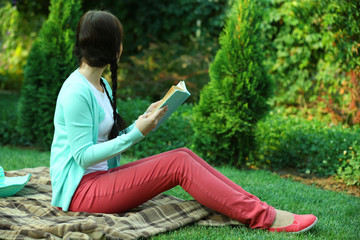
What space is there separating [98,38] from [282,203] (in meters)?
2.07

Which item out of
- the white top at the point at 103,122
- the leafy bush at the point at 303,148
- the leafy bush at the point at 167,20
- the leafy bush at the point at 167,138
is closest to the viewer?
A: the white top at the point at 103,122

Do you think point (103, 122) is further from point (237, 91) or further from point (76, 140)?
point (237, 91)

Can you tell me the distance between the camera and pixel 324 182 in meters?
4.39

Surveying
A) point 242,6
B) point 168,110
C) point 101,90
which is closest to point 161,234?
point 168,110

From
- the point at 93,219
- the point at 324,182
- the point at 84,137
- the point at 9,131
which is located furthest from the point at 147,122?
the point at 9,131

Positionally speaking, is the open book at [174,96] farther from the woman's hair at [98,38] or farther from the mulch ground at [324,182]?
the mulch ground at [324,182]

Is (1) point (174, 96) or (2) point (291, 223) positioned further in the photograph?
(2) point (291, 223)

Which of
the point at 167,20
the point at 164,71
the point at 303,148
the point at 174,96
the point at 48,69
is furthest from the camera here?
the point at 167,20

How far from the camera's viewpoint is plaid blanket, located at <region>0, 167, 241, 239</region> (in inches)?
91.0

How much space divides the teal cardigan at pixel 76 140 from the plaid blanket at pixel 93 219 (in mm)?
181

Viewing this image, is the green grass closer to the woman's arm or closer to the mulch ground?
the mulch ground

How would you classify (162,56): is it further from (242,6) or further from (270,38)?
(242,6)

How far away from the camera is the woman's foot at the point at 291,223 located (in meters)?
2.59

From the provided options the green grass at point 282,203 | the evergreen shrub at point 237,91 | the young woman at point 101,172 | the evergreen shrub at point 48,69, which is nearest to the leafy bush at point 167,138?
the green grass at point 282,203
